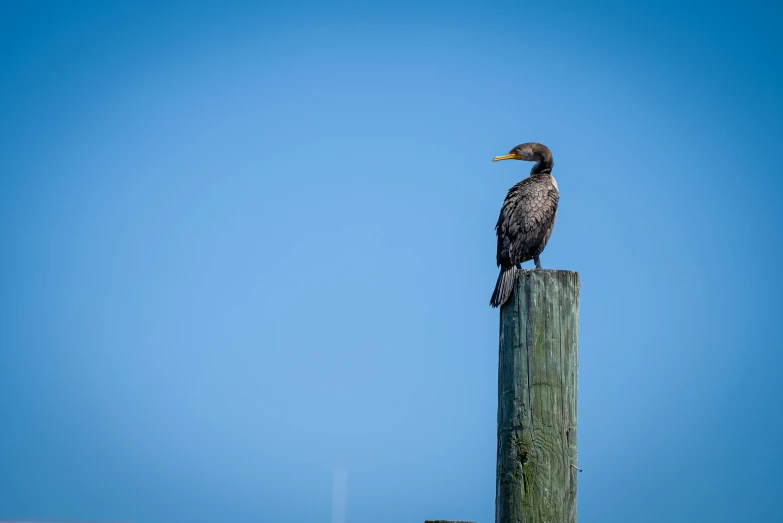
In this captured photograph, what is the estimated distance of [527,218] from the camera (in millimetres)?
8164

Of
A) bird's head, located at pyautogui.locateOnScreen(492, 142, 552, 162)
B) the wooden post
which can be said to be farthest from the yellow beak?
the wooden post

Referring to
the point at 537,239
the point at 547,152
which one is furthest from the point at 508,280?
the point at 547,152

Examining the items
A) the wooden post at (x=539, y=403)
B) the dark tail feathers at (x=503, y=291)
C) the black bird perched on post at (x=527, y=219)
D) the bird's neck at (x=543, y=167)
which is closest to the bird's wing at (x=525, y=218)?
the black bird perched on post at (x=527, y=219)

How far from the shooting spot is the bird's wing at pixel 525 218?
7.98 meters

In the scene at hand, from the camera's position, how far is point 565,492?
14.5 ft

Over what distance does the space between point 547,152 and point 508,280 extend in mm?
4357

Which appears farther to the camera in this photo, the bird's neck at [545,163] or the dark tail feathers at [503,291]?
the bird's neck at [545,163]

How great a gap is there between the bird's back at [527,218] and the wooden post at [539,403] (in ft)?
9.98

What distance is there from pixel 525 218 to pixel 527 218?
0.07 ft

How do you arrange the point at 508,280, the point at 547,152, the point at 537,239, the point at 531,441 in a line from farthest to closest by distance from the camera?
the point at 547,152, the point at 537,239, the point at 508,280, the point at 531,441

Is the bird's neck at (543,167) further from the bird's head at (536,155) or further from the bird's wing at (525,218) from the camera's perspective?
the bird's wing at (525,218)

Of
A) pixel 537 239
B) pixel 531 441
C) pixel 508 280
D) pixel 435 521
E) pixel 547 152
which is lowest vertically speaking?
pixel 435 521

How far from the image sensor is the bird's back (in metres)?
7.98

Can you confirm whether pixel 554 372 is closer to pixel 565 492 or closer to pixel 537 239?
pixel 565 492
